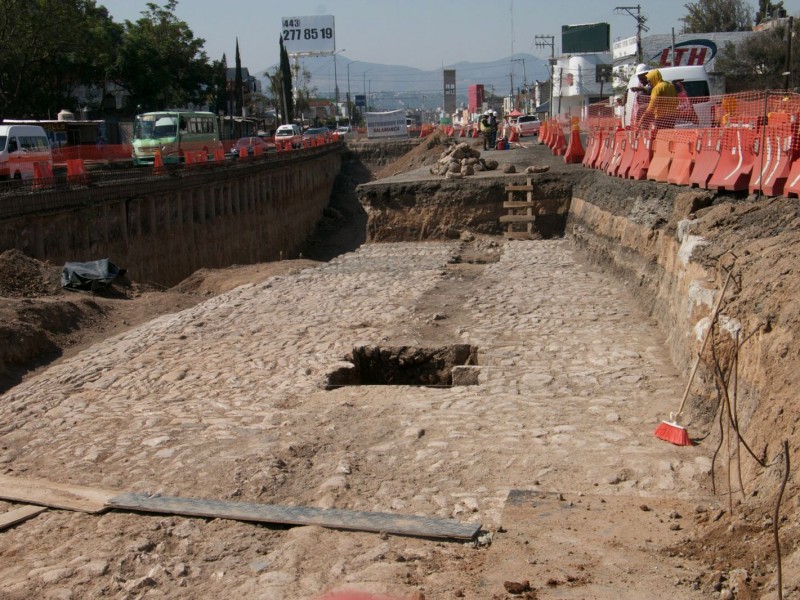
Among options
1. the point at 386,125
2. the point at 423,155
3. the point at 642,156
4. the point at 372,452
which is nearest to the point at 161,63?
the point at 423,155

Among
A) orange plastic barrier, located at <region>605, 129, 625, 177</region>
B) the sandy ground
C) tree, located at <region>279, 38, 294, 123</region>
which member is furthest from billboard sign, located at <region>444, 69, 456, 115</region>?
the sandy ground

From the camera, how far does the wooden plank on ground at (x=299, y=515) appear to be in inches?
208

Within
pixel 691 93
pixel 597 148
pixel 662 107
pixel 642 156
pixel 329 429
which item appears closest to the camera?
pixel 329 429

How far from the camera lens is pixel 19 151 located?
24.0 m

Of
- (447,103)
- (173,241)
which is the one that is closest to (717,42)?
(173,241)

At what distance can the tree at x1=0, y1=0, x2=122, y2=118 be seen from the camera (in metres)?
41.0

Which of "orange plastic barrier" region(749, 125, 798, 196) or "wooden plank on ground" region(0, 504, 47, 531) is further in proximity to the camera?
"orange plastic barrier" region(749, 125, 798, 196)

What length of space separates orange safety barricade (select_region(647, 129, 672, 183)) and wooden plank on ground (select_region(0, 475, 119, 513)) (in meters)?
9.86

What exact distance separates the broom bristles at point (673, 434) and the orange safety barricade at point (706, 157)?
4953 millimetres

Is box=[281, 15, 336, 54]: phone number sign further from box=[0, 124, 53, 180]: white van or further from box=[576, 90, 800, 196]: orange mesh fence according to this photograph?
box=[576, 90, 800, 196]: orange mesh fence

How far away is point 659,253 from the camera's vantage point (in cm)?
1165

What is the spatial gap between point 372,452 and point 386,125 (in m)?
72.1

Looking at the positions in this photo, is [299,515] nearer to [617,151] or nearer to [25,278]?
[25,278]

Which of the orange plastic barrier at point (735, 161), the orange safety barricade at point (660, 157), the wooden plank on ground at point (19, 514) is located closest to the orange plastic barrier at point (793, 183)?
the orange plastic barrier at point (735, 161)
